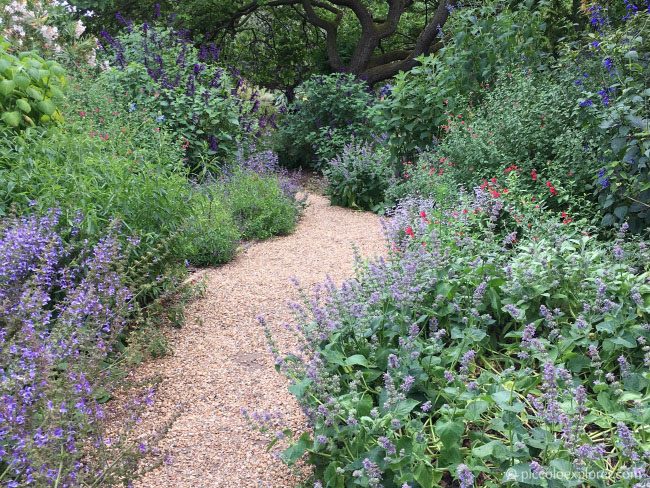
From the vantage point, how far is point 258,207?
607 cm

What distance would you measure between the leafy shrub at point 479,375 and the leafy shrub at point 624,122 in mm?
802

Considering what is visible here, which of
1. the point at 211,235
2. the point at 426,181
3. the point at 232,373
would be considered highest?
the point at 426,181

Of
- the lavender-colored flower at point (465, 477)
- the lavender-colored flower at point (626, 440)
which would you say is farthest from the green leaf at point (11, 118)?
the lavender-colored flower at point (626, 440)

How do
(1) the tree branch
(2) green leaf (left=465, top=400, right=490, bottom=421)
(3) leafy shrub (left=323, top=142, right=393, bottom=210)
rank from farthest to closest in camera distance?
(1) the tree branch → (3) leafy shrub (left=323, top=142, right=393, bottom=210) → (2) green leaf (left=465, top=400, right=490, bottom=421)

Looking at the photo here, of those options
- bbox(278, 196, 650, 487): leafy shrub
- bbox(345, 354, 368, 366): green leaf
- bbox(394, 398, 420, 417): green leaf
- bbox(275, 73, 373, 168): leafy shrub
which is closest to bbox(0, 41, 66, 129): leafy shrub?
bbox(278, 196, 650, 487): leafy shrub

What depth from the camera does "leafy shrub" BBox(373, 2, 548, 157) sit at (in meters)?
6.10

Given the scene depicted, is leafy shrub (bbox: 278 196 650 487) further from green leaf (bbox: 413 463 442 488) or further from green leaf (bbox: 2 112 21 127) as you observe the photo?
green leaf (bbox: 2 112 21 127)

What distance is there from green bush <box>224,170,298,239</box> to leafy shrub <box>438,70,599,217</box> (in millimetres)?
1817

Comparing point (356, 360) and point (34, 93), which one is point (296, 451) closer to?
point (356, 360)

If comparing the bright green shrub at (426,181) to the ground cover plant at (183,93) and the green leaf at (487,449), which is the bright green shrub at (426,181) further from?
the green leaf at (487,449)

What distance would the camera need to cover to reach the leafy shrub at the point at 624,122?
365 cm

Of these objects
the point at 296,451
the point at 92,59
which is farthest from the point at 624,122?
the point at 92,59

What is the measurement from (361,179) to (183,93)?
247 centimetres

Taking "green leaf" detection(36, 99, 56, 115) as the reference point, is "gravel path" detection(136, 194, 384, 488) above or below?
below
